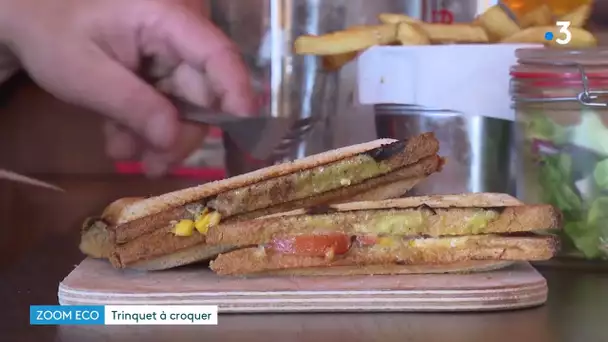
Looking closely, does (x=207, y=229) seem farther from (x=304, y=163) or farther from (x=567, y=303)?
(x=567, y=303)

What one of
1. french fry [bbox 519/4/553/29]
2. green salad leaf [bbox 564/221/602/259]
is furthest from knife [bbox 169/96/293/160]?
green salad leaf [bbox 564/221/602/259]

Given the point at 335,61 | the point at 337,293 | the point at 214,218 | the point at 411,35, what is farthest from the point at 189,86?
the point at 337,293

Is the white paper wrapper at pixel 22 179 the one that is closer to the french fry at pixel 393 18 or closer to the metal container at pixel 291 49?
the metal container at pixel 291 49

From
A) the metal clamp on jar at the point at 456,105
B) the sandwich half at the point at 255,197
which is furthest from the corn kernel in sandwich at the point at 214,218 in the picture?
the metal clamp on jar at the point at 456,105

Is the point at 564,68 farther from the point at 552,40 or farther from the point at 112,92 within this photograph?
the point at 112,92
